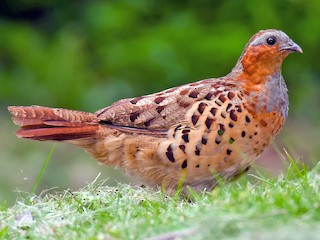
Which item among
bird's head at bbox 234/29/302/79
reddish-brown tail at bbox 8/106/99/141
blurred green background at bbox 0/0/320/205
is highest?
bird's head at bbox 234/29/302/79

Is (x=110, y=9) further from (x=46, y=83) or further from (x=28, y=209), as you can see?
(x=28, y=209)

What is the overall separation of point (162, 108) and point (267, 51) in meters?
0.79

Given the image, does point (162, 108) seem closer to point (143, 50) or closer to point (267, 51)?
point (267, 51)

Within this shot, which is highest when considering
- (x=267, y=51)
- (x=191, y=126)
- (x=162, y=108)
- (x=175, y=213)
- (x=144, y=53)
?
(x=267, y=51)

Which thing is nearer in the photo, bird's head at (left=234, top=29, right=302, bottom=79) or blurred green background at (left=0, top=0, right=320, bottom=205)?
bird's head at (left=234, top=29, right=302, bottom=79)

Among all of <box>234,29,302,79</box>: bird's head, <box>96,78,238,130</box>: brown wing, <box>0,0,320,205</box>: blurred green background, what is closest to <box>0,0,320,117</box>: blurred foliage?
<box>0,0,320,205</box>: blurred green background

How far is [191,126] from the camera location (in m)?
6.04

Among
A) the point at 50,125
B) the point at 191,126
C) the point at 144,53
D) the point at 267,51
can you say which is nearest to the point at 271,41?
the point at 267,51

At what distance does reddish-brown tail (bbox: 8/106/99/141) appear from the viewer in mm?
6188

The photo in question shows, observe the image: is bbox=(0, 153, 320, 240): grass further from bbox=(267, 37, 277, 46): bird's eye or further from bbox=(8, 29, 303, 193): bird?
bbox=(267, 37, 277, 46): bird's eye

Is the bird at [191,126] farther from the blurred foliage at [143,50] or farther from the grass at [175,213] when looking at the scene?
the blurred foliage at [143,50]

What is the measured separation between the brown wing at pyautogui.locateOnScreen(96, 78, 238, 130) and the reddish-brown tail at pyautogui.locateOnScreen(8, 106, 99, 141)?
129 mm

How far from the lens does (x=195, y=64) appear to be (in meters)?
11.1

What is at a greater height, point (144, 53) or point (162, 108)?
point (162, 108)
